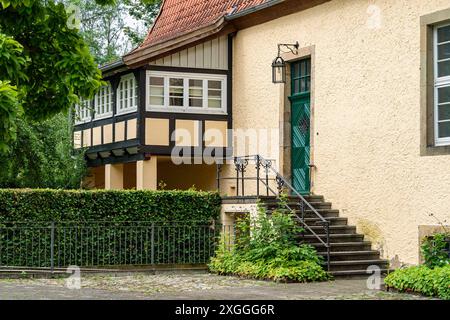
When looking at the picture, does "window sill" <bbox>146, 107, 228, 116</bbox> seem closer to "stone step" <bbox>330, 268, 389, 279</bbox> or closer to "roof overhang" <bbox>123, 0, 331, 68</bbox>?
"roof overhang" <bbox>123, 0, 331, 68</bbox>

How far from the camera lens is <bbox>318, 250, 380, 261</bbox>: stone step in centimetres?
1778

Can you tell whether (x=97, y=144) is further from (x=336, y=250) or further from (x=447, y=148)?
(x=447, y=148)

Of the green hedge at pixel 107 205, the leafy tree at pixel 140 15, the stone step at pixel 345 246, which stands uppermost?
the leafy tree at pixel 140 15

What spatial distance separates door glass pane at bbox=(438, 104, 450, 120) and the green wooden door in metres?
4.42

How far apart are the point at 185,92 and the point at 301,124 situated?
3475mm

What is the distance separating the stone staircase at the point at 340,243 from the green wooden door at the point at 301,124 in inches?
61.5

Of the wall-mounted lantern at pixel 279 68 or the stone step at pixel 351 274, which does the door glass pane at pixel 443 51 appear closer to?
the stone step at pixel 351 274

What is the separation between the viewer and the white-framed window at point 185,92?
23391 millimetres

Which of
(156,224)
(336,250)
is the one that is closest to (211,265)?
(156,224)

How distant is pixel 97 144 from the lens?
26203 mm

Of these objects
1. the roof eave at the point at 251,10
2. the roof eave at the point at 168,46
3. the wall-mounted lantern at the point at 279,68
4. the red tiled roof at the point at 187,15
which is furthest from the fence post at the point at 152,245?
the roof eave at the point at 251,10

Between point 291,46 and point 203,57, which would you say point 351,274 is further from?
point 203,57

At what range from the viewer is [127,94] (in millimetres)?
24453

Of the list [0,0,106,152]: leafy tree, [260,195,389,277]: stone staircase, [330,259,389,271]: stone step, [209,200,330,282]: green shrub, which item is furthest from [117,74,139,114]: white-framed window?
[0,0,106,152]: leafy tree
